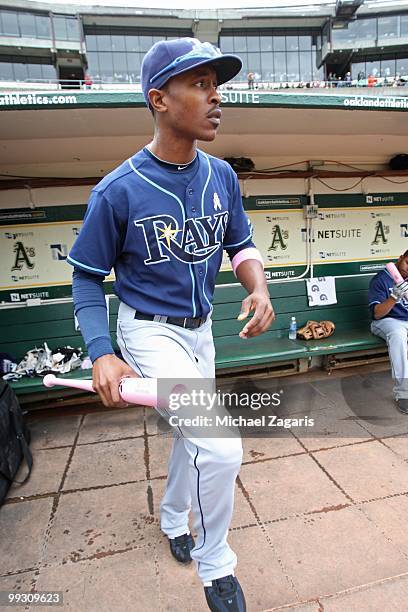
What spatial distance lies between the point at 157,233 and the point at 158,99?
46cm

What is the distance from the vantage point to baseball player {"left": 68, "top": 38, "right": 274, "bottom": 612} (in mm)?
1271

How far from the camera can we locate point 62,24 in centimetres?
2934

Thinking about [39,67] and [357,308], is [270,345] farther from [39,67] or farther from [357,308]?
[39,67]

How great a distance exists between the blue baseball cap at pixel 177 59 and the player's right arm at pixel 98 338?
0.71m

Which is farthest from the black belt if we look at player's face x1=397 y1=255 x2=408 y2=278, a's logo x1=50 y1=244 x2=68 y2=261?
player's face x1=397 y1=255 x2=408 y2=278

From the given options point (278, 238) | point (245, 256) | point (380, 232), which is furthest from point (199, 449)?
point (380, 232)

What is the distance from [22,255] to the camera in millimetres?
3740

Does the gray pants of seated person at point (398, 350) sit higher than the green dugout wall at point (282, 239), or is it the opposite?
the green dugout wall at point (282, 239)

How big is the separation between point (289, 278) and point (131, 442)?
2.47 metres

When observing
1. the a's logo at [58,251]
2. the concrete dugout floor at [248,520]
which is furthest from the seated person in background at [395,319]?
the a's logo at [58,251]

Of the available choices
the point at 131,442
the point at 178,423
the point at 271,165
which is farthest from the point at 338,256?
the point at 178,423

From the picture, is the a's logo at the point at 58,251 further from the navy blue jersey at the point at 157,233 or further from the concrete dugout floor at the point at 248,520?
the navy blue jersey at the point at 157,233

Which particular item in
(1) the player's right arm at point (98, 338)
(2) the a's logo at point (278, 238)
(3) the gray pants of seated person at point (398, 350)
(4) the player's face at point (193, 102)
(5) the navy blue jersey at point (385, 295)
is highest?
(4) the player's face at point (193, 102)

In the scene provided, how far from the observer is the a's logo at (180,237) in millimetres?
1368
